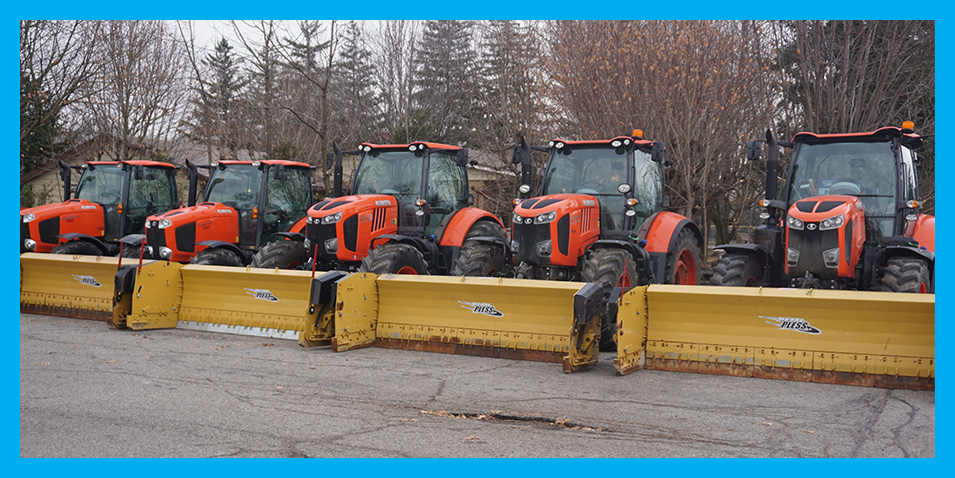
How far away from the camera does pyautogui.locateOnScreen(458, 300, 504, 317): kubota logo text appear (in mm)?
7441

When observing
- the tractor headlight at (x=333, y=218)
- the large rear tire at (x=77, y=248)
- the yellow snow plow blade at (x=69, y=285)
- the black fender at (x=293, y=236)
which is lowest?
the yellow snow plow blade at (x=69, y=285)

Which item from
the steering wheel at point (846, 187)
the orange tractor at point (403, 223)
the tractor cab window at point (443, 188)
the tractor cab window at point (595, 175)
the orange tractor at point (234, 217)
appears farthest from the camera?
the orange tractor at point (234, 217)

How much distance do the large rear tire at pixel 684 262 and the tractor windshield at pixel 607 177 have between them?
1.84 ft

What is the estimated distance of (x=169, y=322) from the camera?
906 centimetres

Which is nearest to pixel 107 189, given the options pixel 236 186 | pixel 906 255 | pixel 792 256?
pixel 236 186

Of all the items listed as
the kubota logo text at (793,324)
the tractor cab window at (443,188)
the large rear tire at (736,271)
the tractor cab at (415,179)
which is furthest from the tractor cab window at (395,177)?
the kubota logo text at (793,324)

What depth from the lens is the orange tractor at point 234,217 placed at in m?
10.7

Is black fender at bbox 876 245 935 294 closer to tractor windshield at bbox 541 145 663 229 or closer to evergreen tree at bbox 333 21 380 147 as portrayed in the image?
tractor windshield at bbox 541 145 663 229

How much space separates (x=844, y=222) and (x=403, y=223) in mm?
5574

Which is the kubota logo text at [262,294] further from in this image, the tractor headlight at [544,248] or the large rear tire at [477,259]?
the tractor headlight at [544,248]

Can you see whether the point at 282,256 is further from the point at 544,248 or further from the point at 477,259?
the point at 544,248

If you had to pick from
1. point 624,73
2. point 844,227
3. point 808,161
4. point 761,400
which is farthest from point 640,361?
point 624,73

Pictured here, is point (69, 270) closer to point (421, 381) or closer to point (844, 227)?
point (421, 381)

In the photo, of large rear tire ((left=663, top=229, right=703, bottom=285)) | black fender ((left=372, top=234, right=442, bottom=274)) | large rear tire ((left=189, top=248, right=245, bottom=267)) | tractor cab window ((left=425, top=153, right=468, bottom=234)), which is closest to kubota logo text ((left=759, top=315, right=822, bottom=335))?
large rear tire ((left=663, top=229, right=703, bottom=285))
